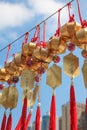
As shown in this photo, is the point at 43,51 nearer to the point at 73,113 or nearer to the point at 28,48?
the point at 28,48

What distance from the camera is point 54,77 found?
200 centimetres

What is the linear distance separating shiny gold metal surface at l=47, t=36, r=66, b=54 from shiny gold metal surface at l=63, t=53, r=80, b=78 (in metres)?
0.08

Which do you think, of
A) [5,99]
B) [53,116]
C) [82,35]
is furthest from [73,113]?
[5,99]

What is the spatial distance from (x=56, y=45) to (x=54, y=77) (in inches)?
7.7

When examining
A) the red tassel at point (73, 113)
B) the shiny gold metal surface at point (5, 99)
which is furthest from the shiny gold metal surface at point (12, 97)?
the red tassel at point (73, 113)

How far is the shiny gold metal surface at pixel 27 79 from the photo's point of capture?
83.6 inches

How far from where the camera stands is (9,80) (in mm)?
2369

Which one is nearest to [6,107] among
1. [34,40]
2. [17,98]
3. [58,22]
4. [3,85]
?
[17,98]

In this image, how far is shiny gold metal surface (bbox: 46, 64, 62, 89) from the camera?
1.97 m

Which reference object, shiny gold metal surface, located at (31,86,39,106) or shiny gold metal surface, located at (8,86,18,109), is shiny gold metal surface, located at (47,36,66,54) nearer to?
shiny gold metal surface, located at (31,86,39,106)

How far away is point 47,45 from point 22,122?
515 mm

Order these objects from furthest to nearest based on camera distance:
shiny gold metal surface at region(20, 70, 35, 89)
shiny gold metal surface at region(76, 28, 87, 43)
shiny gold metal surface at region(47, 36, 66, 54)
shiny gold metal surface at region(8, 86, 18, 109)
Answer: shiny gold metal surface at region(8, 86, 18, 109) → shiny gold metal surface at region(20, 70, 35, 89) → shiny gold metal surface at region(47, 36, 66, 54) → shiny gold metal surface at region(76, 28, 87, 43)

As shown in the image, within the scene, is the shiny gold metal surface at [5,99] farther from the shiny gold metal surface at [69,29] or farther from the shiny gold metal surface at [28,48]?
the shiny gold metal surface at [69,29]

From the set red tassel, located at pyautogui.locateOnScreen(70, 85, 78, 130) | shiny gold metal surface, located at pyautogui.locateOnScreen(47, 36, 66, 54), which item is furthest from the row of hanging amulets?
red tassel, located at pyautogui.locateOnScreen(70, 85, 78, 130)
